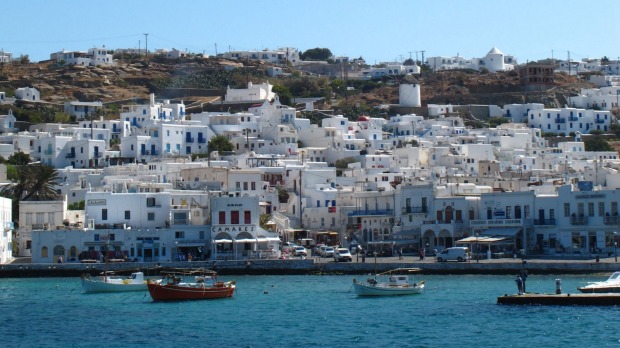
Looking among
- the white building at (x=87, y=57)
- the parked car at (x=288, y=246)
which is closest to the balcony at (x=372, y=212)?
the parked car at (x=288, y=246)

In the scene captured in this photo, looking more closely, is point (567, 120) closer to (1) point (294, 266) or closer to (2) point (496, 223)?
(2) point (496, 223)

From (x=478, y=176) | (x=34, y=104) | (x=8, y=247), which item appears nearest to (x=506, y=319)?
(x=8, y=247)

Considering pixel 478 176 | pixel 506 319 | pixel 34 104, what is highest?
pixel 34 104

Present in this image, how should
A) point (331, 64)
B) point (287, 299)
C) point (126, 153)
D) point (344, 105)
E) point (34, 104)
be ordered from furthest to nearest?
point (331, 64) → point (344, 105) → point (34, 104) → point (126, 153) → point (287, 299)

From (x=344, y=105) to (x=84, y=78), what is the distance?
28.0 metres

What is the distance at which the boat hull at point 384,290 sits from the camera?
5278 centimetres

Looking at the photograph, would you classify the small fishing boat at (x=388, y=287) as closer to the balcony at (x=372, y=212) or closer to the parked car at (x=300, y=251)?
the parked car at (x=300, y=251)

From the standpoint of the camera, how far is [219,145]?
94.4m

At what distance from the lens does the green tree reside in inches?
3708

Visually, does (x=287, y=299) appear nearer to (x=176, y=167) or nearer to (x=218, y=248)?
(x=218, y=248)

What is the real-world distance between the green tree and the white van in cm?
3310

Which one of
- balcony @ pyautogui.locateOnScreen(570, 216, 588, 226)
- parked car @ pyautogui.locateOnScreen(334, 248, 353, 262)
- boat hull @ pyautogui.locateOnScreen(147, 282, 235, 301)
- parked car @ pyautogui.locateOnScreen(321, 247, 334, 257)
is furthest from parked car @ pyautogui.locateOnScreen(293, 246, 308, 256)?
boat hull @ pyautogui.locateOnScreen(147, 282, 235, 301)

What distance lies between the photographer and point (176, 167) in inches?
3238

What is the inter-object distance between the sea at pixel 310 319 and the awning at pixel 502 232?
8.15 metres
